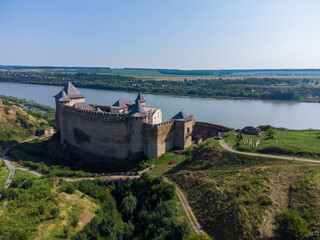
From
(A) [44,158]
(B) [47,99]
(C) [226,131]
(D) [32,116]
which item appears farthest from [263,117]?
(B) [47,99]

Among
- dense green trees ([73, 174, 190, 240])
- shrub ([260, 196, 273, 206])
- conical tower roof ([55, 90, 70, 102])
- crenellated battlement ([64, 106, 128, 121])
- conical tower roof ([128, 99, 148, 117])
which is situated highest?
conical tower roof ([55, 90, 70, 102])

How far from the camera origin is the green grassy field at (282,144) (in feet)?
47.0

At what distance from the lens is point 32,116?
101ft

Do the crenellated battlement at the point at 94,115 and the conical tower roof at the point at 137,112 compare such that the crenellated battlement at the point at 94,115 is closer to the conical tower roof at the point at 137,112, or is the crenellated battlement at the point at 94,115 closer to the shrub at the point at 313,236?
the conical tower roof at the point at 137,112

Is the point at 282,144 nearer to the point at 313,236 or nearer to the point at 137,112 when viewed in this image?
the point at 313,236

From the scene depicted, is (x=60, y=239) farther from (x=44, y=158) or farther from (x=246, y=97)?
(x=246, y=97)

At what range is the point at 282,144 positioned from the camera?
1541cm

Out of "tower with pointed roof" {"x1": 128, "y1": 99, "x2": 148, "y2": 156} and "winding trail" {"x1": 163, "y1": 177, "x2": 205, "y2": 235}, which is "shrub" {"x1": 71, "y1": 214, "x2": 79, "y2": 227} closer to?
"winding trail" {"x1": 163, "y1": 177, "x2": 205, "y2": 235}

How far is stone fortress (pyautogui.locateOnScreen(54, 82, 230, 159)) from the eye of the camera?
56.1ft

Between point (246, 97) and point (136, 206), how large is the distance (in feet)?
147

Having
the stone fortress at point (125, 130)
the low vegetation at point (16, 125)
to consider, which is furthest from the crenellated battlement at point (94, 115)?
the low vegetation at point (16, 125)

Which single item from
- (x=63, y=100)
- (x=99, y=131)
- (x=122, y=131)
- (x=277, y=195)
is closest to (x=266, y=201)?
(x=277, y=195)

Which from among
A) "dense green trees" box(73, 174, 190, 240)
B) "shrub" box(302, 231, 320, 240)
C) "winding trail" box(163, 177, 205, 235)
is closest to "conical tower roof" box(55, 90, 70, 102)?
"dense green trees" box(73, 174, 190, 240)

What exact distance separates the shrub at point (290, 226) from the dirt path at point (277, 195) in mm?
461
